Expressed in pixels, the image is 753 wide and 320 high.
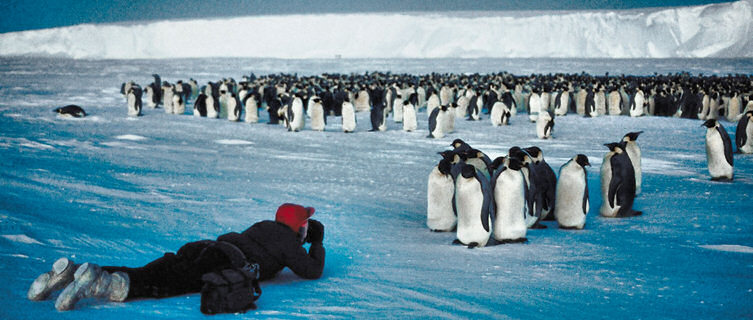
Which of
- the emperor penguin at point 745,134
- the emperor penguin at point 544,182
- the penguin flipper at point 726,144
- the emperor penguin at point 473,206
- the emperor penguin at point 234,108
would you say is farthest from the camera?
the emperor penguin at point 234,108

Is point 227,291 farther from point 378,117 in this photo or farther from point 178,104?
point 178,104

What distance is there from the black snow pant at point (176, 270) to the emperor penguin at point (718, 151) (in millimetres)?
4964

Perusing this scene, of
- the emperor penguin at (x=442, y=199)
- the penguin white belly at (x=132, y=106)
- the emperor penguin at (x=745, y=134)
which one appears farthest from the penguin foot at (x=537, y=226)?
the penguin white belly at (x=132, y=106)

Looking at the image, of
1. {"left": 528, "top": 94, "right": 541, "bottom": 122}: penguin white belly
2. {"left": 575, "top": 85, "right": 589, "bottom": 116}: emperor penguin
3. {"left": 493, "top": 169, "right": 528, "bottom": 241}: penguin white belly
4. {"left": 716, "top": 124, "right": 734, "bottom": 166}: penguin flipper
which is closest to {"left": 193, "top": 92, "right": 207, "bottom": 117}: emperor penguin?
{"left": 528, "top": 94, "right": 541, "bottom": 122}: penguin white belly

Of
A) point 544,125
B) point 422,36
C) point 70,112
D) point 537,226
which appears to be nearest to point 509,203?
point 537,226

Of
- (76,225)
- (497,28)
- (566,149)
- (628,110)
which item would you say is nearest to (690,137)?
(566,149)

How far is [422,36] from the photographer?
67562 millimetres

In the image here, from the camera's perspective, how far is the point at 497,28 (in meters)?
63.4

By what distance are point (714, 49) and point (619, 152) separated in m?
54.3

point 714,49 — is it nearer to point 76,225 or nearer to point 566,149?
point 566,149

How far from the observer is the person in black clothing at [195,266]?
266 cm

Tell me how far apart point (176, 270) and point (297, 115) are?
815cm

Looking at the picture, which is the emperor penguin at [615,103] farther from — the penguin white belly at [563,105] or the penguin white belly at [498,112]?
the penguin white belly at [498,112]

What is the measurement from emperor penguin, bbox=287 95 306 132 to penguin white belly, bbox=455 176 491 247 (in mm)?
7270
